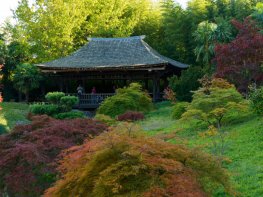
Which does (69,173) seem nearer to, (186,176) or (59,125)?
(186,176)

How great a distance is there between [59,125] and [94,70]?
635 inches

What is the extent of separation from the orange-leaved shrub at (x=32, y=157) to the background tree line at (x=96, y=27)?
22251 mm

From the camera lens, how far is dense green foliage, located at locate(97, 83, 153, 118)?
19781mm

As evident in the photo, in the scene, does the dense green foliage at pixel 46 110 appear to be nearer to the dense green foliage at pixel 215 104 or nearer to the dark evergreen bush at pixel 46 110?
the dark evergreen bush at pixel 46 110

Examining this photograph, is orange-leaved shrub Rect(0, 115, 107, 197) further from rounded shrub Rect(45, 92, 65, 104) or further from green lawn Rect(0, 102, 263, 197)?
rounded shrub Rect(45, 92, 65, 104)

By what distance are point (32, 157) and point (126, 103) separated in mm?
12120

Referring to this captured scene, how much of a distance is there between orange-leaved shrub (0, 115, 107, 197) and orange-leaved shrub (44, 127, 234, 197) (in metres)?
1.87

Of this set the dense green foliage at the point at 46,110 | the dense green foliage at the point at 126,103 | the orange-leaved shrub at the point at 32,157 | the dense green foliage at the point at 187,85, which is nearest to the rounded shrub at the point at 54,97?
the dense green foliage at the point at 46,110

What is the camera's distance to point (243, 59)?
Result: 17016 millimetres

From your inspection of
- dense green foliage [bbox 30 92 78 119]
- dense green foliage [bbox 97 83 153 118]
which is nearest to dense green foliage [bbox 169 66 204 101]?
dense green foliage [bbox 97 83 153 118]

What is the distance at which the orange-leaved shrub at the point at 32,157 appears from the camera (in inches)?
303

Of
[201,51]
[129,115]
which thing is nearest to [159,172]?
[129,115]

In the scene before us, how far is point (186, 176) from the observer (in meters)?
5.06

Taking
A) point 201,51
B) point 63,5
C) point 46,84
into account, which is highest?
point 63,5
